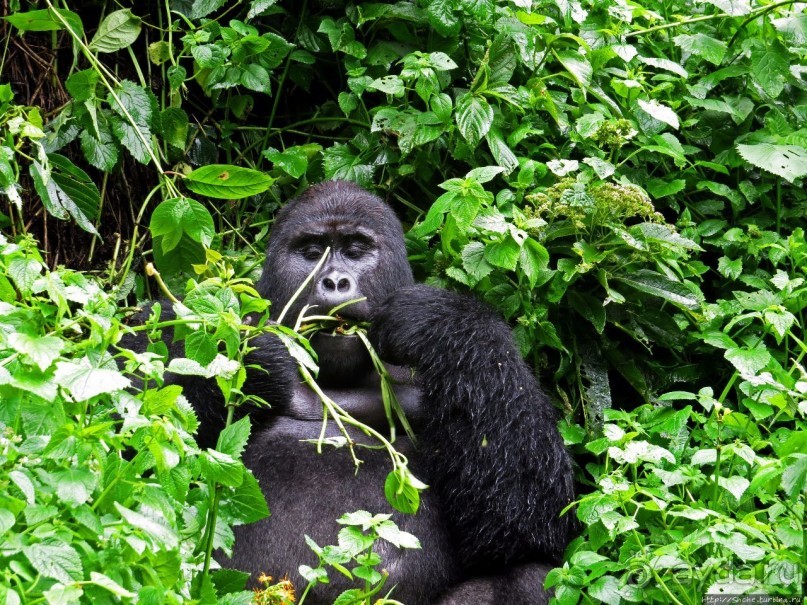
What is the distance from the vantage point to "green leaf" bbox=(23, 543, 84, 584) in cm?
179

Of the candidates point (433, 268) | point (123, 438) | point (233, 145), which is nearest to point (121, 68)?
point (233, 145)

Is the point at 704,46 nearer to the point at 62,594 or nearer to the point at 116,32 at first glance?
the point at 116,32

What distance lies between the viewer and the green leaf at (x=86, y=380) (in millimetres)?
1903

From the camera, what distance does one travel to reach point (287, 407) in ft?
12.2

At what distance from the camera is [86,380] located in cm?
193

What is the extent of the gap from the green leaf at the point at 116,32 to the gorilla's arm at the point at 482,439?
1.76 meters

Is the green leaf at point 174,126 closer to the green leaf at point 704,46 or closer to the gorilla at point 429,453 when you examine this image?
the gorilla at point 429,453

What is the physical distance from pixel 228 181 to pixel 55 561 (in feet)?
5.17

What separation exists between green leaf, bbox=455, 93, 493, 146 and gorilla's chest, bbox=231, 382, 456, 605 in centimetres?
122

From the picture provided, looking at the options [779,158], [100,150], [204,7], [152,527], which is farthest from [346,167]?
[152,527]

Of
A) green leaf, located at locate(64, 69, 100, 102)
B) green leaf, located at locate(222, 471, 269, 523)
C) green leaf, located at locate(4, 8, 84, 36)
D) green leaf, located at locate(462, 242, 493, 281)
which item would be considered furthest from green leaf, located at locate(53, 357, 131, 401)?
green leaf, located at locate(64, 69, 100, 102)

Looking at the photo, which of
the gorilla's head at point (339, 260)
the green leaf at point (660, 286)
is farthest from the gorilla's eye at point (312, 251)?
the green leaf at point (660, 286)

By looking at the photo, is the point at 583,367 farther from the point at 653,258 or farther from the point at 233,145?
the point at 233,145

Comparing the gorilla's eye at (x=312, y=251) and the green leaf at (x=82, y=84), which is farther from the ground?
the green leaf at (x=82, y=84)
